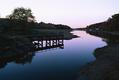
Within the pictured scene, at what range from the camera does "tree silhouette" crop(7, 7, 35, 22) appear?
7919 centimetres

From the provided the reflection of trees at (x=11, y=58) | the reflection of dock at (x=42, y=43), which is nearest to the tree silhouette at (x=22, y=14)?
the reflection of dock at (x=42, y=43)

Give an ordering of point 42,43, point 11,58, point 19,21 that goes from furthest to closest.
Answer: point 19,21 < point 42,43 < point 11,58

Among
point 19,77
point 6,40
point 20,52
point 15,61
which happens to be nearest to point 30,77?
point 19,77

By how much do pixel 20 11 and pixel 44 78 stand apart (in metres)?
61.0

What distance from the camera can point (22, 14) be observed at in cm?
8031

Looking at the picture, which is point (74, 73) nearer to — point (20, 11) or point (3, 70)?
point (3, 70)

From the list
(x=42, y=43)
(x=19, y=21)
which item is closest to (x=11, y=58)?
(x=42, y=43)

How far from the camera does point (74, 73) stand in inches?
1016

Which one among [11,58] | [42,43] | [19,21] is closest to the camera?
[11,58]

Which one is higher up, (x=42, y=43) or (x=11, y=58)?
(x=42, y=43)

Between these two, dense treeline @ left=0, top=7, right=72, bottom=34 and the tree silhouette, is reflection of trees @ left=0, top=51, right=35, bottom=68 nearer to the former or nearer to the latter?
dense treeline @ left=0, top=7, right=72, bottom=34

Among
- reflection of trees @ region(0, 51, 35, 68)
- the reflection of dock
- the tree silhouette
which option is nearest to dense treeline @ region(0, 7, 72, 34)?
the tree silhouette

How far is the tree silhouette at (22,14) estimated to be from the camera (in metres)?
79.2

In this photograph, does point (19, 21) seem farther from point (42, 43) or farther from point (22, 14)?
point (42, 43)
